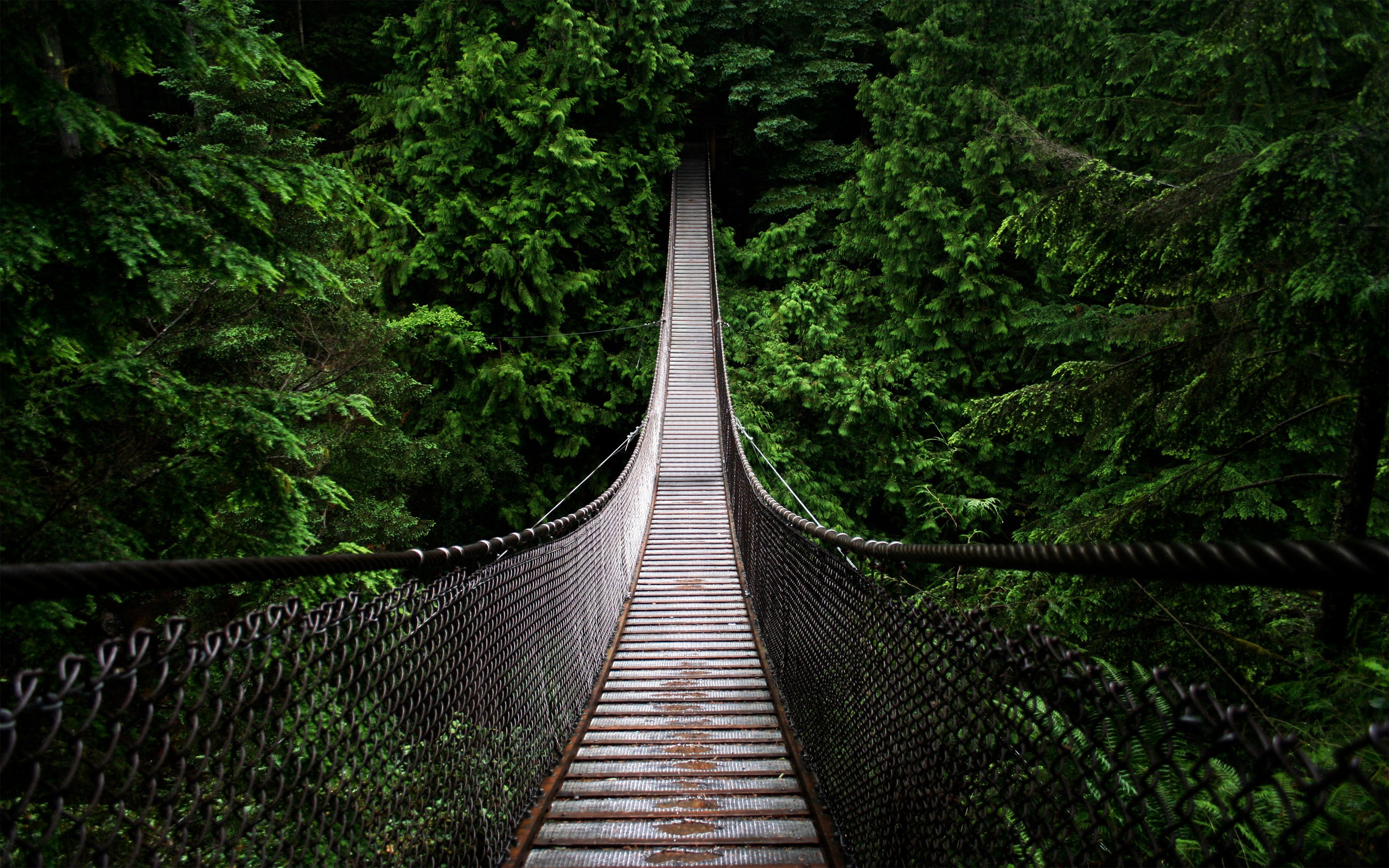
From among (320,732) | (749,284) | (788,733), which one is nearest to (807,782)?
(788,733)

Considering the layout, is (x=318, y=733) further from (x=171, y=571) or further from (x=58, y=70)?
(x=58, y=70)

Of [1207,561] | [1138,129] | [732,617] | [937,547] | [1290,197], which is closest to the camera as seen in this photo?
[1207,561]

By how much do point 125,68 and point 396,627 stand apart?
282 centimetres

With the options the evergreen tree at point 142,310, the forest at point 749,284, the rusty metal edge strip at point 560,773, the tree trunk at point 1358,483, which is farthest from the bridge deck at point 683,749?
the tree trunk at point 1358,483

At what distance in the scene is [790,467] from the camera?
9.45 meters

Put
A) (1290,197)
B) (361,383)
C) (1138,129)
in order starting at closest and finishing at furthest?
(1290,197)
(1138,129)
(361,383)

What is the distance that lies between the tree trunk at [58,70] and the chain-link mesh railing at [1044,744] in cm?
313

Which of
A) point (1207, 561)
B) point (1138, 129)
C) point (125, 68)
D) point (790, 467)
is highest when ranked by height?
point (1138, 129)

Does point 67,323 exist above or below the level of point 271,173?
below

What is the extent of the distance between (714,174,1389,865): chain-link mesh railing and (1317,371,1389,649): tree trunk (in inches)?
36.1

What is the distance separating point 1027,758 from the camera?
Answer: 111 cm

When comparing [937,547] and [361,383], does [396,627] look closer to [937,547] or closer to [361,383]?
[937,547]

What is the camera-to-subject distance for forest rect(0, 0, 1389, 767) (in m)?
2.64

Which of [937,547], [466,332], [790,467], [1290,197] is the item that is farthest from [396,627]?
[466,332]
